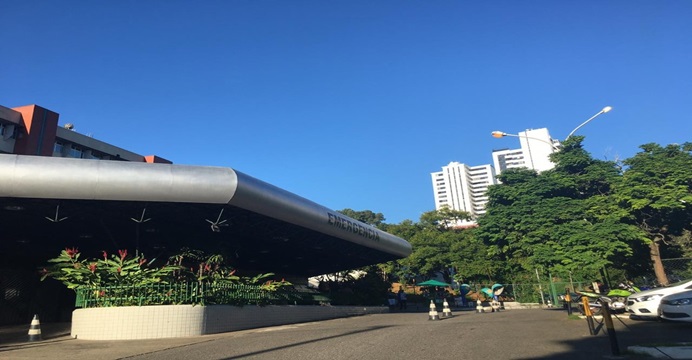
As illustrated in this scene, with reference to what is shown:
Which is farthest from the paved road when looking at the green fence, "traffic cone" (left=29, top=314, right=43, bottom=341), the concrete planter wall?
Result: the green fence

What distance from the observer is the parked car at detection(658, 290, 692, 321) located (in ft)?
31.4

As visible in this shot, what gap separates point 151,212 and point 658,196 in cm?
3292

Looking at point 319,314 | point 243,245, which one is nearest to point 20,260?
point 243,245

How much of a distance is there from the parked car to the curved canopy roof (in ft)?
38.4

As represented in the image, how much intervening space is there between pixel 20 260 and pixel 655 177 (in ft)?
130

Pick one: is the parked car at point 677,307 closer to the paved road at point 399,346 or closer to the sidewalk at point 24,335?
the paved road at point 399,346

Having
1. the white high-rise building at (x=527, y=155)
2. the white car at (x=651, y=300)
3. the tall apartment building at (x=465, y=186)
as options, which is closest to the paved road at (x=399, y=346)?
the white car at (x=651, y=300)

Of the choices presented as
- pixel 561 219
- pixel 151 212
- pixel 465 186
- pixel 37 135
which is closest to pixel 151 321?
pixel 151 212

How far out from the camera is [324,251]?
83.8ft

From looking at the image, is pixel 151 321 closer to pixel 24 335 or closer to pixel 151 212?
pixel 151 212

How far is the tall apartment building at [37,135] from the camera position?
43.5 meters

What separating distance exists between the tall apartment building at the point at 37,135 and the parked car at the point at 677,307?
50.3 m

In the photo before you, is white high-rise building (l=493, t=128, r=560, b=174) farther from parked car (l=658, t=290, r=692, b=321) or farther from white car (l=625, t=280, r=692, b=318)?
parked car (l=658, t=290, r=692, b=321)

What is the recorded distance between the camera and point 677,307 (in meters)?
9.76
